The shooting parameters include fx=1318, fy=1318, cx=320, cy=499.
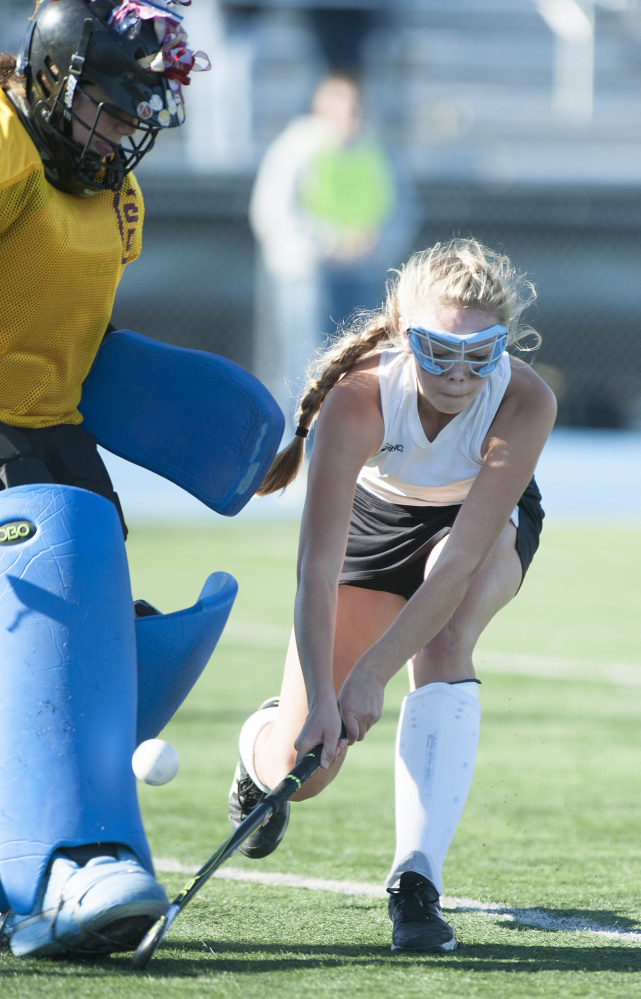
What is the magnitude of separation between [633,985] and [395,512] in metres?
1.15

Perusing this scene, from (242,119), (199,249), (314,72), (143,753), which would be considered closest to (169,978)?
(143,753)

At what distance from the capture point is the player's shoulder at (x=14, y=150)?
2031 millimetres

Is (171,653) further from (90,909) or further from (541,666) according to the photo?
(541,666)

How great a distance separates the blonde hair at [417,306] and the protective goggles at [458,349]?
61 millimetres

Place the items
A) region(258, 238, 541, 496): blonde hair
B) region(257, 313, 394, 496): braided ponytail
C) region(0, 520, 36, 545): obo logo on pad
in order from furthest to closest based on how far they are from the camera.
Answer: region(257, 313, 394, 496): braided ponytail → region(258, 238, 541, 496): blonde hair → region(0, 520, 36, 545): obo logo on pad

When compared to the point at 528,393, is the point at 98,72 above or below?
above

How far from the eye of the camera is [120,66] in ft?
6.86

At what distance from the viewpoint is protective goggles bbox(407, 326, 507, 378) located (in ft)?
7.32

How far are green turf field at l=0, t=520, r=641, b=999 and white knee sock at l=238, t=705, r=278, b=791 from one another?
192 mm

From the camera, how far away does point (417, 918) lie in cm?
209

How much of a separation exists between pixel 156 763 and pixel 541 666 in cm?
330

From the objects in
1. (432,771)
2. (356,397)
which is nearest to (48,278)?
(356,397)

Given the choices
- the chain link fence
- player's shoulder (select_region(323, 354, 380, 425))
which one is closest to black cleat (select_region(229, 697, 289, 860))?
player's shoulder (select_region(323, 354, 380, 425))

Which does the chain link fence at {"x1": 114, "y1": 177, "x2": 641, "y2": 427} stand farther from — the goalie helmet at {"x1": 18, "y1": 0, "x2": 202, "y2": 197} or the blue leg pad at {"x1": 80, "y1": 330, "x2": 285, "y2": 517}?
the goalie helmet at {"x1": 18, "y1": 0, "x2": 202, "y2": 197}
